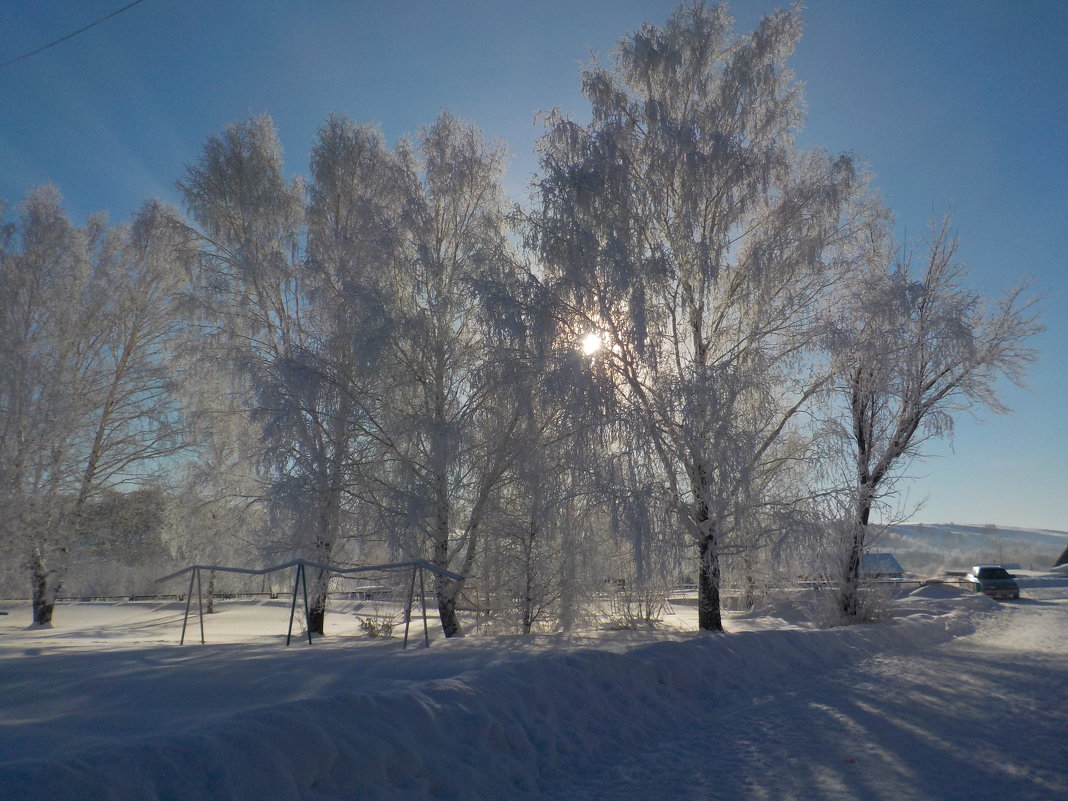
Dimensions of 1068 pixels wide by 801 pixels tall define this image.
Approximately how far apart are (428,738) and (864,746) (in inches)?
156

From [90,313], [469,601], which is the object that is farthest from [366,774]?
[90,313]

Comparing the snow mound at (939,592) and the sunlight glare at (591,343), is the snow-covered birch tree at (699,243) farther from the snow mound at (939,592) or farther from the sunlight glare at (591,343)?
the snow mound at (939,592)

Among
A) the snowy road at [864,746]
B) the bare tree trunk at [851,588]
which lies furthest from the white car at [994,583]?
the snowy road at [864,746]

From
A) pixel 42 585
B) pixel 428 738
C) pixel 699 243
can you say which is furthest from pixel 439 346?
pixel 42 585

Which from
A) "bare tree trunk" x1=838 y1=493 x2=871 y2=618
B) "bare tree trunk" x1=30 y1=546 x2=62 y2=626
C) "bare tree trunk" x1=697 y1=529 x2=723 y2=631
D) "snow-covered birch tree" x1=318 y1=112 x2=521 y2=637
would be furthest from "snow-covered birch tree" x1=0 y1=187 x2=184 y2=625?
"bare tree trunk" x1=838 y1=493 x2=871 y2=618

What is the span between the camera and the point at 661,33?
1365 centimetres

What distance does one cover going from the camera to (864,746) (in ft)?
19.6

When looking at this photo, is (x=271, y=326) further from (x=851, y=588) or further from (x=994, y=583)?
(x=994, y=583)

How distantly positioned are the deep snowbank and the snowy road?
367 millimetres

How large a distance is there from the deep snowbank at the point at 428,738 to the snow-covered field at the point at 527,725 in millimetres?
15

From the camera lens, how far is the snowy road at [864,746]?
4938 mm

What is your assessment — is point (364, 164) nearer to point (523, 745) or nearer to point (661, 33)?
point (661, 33)

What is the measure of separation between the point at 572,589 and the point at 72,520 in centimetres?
1342

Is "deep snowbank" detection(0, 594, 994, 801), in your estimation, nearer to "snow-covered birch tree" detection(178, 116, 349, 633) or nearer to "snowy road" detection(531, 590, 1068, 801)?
"snowy road" detection(531, 590, 1068, 801)
